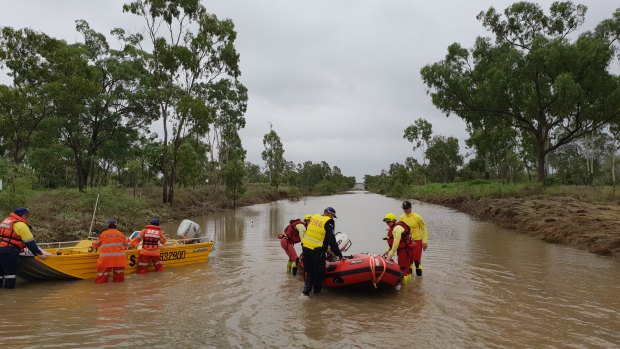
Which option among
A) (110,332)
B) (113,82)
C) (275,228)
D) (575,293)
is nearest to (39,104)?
(113,82)

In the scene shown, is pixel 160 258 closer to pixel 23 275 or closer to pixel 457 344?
pixel 23 275

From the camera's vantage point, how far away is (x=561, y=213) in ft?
56.8

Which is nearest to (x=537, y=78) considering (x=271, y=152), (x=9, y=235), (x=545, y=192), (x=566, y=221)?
(x=545, y=192)

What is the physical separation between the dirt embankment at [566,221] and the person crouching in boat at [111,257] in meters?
13.9

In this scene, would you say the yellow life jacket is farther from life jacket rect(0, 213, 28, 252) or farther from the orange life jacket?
life jacket rect(0, 213, 28, 252)

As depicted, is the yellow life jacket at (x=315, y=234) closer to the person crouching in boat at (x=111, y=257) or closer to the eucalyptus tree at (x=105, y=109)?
the person crouching in boat at (x=111, y=257)

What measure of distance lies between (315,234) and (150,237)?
4920 mm

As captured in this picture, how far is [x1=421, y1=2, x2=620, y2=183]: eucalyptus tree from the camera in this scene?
23.4 meters

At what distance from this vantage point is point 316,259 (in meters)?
7.76

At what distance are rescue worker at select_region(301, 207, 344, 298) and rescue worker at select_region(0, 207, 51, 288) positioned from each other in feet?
19.0

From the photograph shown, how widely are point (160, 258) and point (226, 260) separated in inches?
91.8

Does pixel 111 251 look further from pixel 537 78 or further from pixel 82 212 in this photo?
pixel 537 78

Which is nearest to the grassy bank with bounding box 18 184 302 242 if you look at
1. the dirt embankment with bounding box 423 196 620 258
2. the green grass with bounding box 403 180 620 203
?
the dirt embankment with bounding box 423 196 620 258

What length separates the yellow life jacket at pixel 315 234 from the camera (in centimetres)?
761
